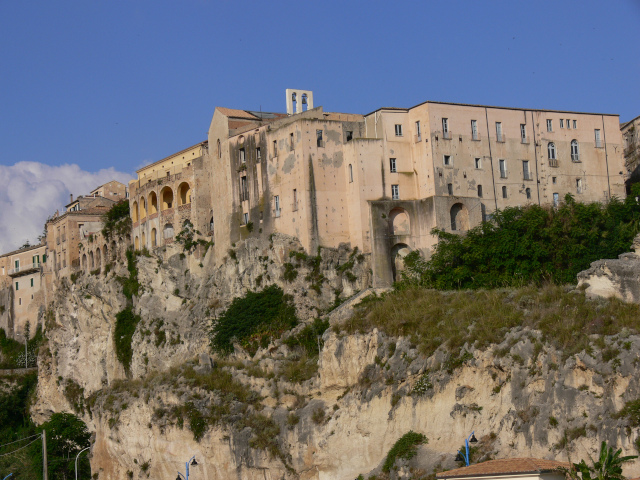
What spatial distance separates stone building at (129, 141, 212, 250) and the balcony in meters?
26.3

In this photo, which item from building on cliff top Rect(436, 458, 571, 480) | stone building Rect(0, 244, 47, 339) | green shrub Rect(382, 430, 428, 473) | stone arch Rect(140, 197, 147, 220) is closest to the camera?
building on cliff top Rect(436, 458, 571, 480)

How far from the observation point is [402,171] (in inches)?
2913

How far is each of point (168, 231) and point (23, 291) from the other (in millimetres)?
37136

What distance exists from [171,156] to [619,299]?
174 ft

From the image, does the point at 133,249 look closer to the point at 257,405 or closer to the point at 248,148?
the point at 248,148

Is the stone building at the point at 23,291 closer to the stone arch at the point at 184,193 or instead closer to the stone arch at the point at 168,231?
the stone arch at the point at 168,231

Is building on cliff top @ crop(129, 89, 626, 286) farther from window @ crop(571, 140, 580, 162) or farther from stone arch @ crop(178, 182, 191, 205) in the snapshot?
stone arch @ crop(178, 182, 191, 205)

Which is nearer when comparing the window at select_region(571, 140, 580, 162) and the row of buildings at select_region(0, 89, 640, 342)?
the row of buildings at select_region(0, 89, 640, 342)

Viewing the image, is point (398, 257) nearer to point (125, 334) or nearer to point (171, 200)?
point (171, 200)

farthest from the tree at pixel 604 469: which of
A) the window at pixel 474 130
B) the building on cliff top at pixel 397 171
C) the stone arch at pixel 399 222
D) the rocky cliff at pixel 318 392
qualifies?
the window at pixel 474 130

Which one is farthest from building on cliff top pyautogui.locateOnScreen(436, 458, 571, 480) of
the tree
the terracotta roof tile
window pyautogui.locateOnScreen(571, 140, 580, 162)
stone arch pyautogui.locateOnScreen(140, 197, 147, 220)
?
stone arch pyautogui.locateOnScreen(140, 197, 147, 220)

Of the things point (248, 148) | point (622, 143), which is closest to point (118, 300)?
point (248, 148)

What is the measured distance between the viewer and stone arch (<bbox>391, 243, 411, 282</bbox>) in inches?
2820

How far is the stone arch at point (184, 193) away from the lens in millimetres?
87544
